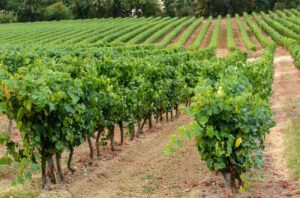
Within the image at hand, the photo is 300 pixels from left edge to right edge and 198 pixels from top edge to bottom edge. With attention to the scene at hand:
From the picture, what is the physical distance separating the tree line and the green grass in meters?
73.9

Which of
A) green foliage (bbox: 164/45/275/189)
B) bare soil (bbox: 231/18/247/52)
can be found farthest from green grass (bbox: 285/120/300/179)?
bare soil (bbox: 231/18/247/52)

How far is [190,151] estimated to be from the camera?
11.8m

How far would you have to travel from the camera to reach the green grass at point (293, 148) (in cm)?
945

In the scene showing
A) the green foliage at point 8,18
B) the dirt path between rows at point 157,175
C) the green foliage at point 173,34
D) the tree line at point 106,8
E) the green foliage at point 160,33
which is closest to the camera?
the dirt path between rows at point 157,175

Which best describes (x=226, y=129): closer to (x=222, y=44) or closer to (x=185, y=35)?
(x=222, y=44)

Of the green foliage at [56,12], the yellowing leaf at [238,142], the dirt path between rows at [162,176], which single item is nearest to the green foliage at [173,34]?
the green foliage at [56,12]

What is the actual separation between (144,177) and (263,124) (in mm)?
3040

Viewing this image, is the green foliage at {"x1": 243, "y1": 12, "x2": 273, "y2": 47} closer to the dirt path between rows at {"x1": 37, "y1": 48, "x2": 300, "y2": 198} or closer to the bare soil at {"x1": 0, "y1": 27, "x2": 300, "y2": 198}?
the bare soil at {"x1": 0, "y1": 27, "x2": 300, "y2": 198}

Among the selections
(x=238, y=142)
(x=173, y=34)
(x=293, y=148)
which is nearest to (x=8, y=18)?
(x=173, y=34)

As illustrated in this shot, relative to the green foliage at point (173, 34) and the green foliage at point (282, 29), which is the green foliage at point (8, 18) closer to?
the green foliage at point (173, 34)

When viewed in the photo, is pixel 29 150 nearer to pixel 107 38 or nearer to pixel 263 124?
pixel 263 124

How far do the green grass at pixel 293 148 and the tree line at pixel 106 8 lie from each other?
73.9m

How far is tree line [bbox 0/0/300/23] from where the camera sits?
284 ft

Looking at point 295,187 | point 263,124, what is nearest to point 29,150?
point 263,124
